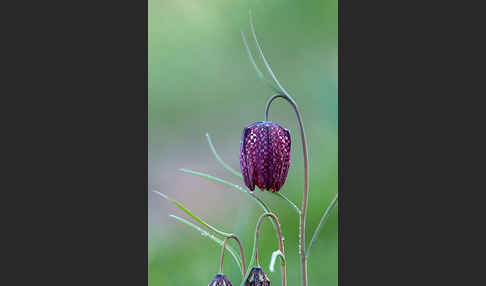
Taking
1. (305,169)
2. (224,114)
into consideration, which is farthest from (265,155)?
(224,114)

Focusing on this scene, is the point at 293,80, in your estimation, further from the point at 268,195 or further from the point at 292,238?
the point at 292,238

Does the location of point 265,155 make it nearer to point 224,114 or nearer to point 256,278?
point 256,278

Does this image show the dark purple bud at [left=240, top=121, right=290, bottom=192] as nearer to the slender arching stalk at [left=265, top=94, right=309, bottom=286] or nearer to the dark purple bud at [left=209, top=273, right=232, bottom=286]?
the slender arching stalk at [left=265, top=94, right=309, bottom=286]

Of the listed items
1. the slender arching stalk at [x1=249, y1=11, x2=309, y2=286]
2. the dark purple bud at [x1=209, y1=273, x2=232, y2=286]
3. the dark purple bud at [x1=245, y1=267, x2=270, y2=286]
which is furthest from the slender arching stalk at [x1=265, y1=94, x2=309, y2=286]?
the dark purple bud at [x1=209, y1=273, x2=232, y2=286]

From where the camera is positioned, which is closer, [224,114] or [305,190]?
[305,190]

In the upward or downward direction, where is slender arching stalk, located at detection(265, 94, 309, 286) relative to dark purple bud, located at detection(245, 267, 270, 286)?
upward

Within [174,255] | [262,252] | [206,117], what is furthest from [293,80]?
[174,255]
